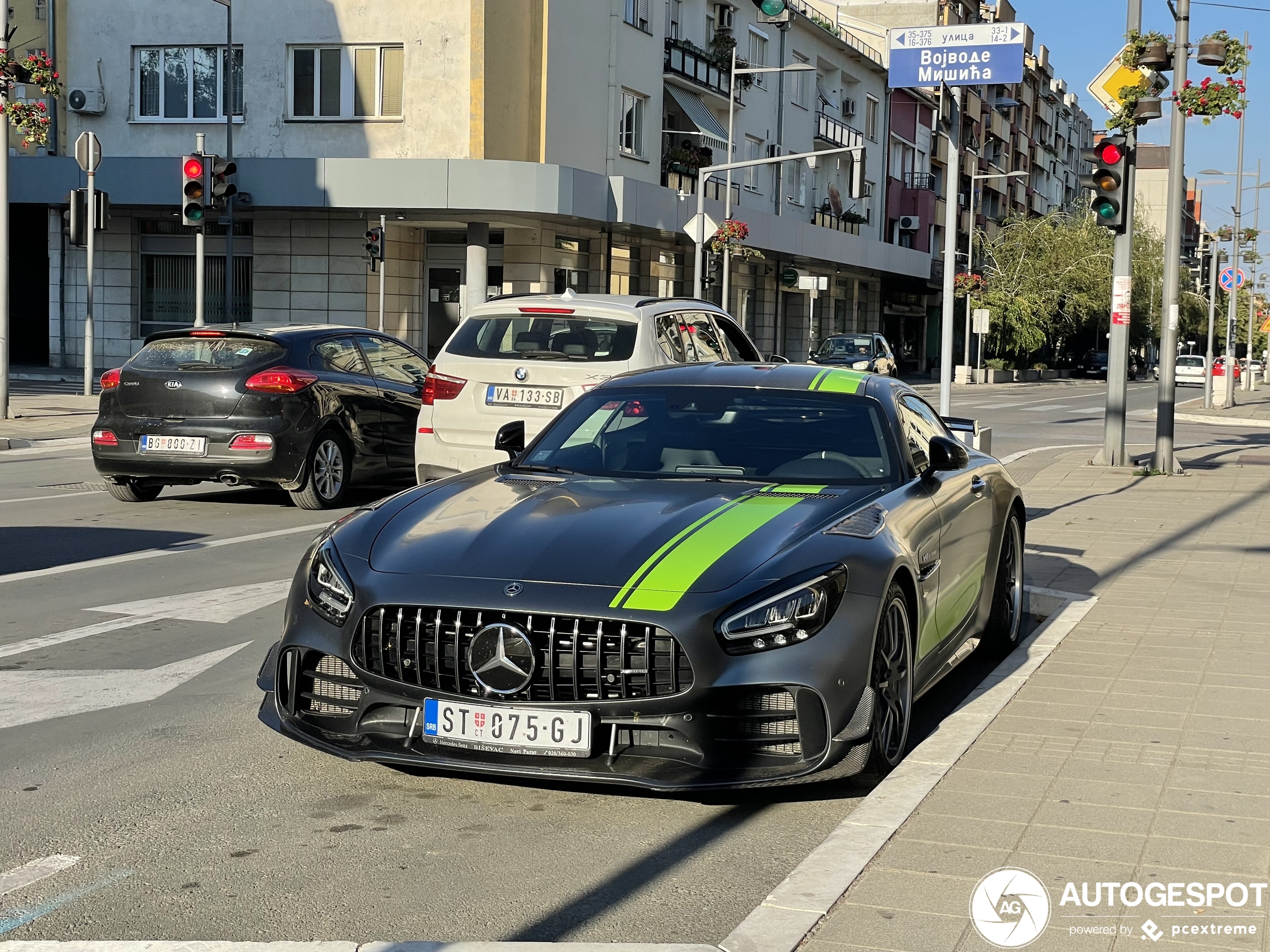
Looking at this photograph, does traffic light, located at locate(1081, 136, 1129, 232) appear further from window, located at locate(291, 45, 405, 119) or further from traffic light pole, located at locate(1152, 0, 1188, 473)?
window, located at locate(291, 45, 405, 119)

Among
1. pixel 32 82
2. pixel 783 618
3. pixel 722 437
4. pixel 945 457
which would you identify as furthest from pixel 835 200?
pixel 783 618

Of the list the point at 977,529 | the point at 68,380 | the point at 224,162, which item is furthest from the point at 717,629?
the point at 68,380

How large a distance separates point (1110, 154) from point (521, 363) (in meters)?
8.01

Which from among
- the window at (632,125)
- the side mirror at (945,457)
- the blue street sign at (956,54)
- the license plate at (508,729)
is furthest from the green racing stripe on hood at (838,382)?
the window at (632,125)

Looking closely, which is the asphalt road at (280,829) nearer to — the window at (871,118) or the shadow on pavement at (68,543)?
the shadow on pavement at (68,543)

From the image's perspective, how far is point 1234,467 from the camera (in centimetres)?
1939

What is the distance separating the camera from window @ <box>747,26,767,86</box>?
168 ft

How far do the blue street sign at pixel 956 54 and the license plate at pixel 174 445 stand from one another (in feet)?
24.4

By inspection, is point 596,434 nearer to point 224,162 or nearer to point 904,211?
point 224,162

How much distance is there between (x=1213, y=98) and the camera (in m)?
18.0

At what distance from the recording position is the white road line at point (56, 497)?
511 inches

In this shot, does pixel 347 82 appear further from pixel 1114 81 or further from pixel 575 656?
pixel 575 656

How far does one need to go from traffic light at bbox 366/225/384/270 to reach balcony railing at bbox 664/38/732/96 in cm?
1252

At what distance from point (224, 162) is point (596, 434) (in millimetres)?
16973
